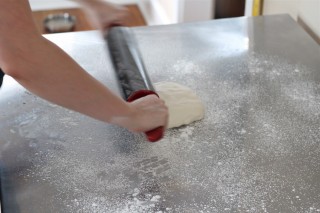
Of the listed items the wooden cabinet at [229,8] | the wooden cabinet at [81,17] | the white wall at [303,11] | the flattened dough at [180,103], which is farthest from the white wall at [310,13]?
the wooden cabinet at [81,17]

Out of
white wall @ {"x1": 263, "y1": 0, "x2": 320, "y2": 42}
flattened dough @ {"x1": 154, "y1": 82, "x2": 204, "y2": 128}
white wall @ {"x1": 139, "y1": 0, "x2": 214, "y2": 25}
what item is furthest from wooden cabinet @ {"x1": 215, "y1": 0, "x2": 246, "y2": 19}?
flattened dough @ {"x1": 154, "y1": 82, "x2": 204, "y2": 128}

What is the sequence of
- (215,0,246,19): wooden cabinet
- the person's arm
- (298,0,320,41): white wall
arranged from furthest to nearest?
(215,0,246,19): wooden cabinet < (298,0,320,41): white wall < the person's arm

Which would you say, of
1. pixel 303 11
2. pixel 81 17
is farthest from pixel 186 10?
pixel 81 17

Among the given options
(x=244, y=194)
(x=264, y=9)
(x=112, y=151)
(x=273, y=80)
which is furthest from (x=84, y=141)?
(x=264, y=9)

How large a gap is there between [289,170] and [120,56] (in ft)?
1.46

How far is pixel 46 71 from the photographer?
0.73 m

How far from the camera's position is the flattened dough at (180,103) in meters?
1.00

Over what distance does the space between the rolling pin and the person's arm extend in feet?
0.41

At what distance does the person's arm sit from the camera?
70 cm

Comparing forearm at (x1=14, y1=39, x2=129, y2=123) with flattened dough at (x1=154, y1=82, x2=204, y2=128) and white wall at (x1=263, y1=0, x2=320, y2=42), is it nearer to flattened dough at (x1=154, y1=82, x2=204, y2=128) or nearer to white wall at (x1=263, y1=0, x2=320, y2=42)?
Answer: flattened dough at (x1=154, y1=82, x2=204, y2=128)

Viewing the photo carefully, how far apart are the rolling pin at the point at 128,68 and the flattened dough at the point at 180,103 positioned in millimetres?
56

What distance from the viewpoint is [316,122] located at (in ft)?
3.33

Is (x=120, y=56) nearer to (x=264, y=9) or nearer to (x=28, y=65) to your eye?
(x=28, y=65)

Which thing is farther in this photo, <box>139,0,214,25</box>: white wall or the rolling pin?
<box>139,0,214,25</box>: white wall
